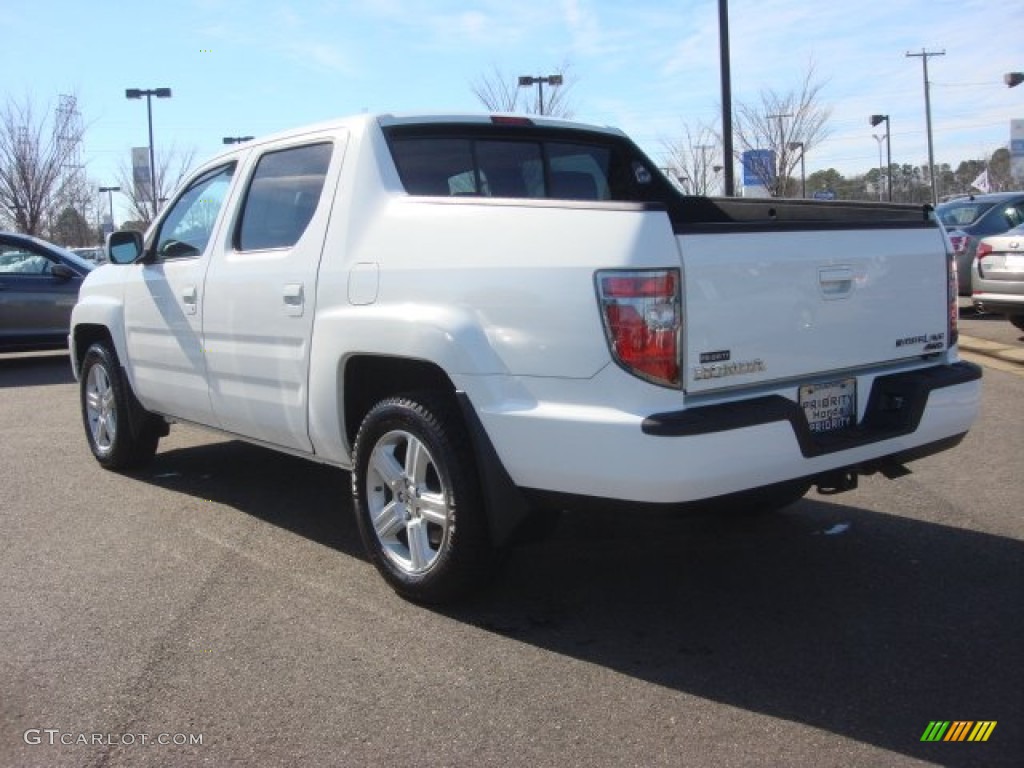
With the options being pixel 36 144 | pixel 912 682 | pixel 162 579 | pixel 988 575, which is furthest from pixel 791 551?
pixel 36 144

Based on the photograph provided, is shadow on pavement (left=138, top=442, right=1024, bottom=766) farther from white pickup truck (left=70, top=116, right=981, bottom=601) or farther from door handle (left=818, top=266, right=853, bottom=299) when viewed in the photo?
door handle (left=818, top=266, right=853, bottom=299)

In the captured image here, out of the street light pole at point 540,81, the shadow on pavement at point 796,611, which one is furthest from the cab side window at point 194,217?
the street light pole at point 540,81

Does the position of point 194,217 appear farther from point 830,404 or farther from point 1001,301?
point 1001,301

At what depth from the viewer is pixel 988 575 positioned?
415 centimetres

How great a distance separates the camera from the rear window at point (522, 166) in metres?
Result: 4.39

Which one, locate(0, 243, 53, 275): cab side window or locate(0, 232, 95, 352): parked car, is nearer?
locate(0, 232, 95, 352): parked car

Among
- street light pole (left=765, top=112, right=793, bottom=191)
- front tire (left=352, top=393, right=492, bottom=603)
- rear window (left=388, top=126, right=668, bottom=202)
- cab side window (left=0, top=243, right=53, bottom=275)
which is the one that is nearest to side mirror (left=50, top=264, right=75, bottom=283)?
cab side window (left=0, top=243, right=53, bottom=275)

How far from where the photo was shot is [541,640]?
12.1ft

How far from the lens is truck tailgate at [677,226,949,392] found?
10.8 ft

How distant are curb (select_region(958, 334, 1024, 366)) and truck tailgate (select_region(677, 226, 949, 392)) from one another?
252 inches

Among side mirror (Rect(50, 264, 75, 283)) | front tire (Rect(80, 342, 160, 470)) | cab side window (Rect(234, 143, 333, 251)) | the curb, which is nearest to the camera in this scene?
cab side window (Rect(234, 143, 333, 251))

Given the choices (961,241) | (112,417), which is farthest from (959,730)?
(961,241)

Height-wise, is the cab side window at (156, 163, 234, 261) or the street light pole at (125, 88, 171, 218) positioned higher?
the street light pole at (125, 88, 171, 218)

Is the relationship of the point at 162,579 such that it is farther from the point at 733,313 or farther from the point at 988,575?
the point at 988,575
